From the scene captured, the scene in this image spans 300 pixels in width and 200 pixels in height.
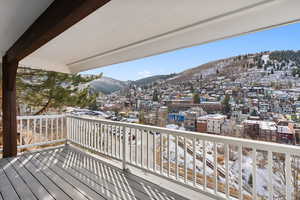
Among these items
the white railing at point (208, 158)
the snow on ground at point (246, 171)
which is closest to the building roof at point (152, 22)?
the white railing at point (208, 158)

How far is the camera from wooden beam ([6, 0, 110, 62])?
163 centimetres

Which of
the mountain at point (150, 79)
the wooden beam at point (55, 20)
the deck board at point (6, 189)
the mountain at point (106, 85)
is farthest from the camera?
the mountain at point (106, 85)

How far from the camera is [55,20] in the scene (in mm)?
2037

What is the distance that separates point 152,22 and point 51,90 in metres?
6.65

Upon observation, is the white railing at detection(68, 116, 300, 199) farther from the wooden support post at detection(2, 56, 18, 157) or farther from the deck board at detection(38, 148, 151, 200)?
the wooden support post at detection(2, 56, 18, 157)

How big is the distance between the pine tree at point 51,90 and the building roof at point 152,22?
3.87 meters

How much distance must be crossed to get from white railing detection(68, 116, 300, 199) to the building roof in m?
1.32

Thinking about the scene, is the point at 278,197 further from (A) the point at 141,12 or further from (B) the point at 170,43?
(A) the point at 141,12

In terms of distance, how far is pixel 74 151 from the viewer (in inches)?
190

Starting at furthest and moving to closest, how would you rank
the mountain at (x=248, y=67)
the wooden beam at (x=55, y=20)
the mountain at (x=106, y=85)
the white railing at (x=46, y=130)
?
Answer: the mountain at (x=106, y=85) < the white railing at (x=46, y=130) < the mountain at (x=248, y=67) < the wooden beam at (x=55, y=20)

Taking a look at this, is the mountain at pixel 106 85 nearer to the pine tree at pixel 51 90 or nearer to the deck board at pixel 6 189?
the pine tree at pixel 51 90

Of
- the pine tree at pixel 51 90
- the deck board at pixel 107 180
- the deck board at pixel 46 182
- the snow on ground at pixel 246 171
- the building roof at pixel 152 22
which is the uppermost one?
the building roof at pixel 152 22

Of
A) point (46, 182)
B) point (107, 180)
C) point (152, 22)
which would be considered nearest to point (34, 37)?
point (152, 22)

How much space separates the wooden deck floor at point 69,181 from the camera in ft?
8.61
